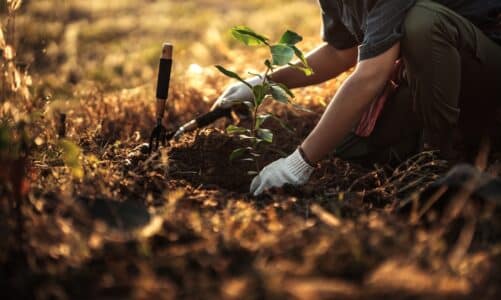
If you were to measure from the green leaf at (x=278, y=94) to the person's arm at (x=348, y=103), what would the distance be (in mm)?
150

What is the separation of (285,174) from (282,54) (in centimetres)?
37

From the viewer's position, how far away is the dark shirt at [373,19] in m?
2.29

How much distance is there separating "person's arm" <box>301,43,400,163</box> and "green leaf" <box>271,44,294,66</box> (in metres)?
0.19

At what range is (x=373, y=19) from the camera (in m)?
2.31

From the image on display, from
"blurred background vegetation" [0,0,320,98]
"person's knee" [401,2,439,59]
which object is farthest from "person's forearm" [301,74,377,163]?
"blurred background vegetation" [0,0,320,98]

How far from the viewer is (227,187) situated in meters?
2.46

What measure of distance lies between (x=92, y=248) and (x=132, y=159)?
927mm

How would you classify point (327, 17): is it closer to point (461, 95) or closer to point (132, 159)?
point (461, 95)

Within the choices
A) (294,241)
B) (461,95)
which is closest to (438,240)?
(294,241)

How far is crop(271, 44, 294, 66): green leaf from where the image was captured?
2.32 m

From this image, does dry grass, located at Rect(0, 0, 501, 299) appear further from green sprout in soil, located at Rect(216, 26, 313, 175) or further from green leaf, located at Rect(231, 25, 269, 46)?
green leaf, located at Rect(231, 25, 269, 46)

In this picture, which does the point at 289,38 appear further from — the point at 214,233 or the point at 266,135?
the point at 214,233

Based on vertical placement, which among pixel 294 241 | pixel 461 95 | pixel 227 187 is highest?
pixel 461 95

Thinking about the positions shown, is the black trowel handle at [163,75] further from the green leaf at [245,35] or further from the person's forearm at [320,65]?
the person's forearm at [320,65]
